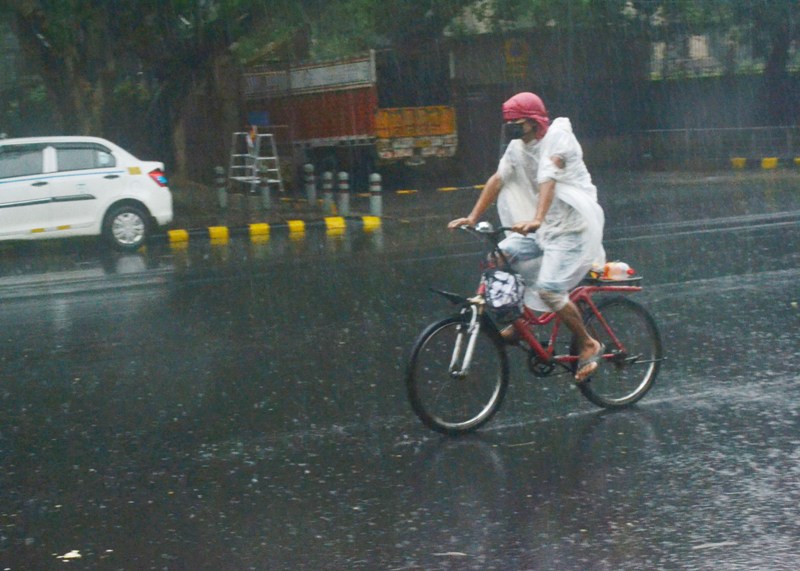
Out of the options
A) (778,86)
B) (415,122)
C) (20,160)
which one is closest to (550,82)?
(415,122)

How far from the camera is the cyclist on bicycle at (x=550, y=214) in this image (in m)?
6.14

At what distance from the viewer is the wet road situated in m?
4.72

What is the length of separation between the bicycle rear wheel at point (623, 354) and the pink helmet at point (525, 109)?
1.16 metres

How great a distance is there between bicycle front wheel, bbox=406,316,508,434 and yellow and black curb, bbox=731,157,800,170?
23559 mm

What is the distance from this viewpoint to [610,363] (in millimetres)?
6742

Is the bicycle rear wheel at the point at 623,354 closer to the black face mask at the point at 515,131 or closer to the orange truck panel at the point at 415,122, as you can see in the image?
the black face mask at the point at 515,131

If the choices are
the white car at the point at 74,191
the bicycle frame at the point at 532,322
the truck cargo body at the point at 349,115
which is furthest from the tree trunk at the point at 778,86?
the bicycle frame at the point at 532,322

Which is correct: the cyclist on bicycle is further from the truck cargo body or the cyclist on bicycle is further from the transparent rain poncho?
the truck cargo body

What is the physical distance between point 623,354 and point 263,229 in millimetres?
11858

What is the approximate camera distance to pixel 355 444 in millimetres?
6148

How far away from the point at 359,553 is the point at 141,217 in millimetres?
12159

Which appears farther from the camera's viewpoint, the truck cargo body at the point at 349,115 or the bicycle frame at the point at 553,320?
the truck cargo body at the point at 349,115

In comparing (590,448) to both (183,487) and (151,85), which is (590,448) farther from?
(151,85)

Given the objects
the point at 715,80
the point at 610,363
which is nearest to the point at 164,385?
the point at 610,363
